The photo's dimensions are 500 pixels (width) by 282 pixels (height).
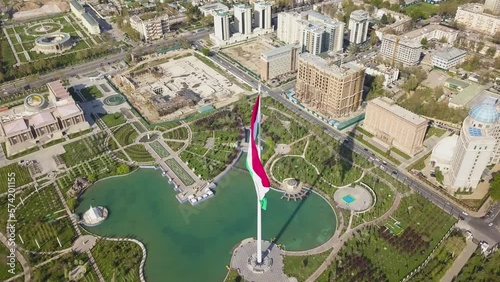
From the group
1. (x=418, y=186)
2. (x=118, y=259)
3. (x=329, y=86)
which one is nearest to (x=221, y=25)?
(x=329, y=86)

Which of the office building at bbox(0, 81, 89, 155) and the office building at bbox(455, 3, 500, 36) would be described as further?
the office building at bbox(455, 3, 500, 36)

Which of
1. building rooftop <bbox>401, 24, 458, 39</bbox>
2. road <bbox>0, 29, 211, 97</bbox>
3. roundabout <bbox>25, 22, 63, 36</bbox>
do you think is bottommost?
road <bbox>0, 29, 211, 97</bbox>

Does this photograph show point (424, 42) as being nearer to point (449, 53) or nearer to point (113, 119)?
point (449, 53)

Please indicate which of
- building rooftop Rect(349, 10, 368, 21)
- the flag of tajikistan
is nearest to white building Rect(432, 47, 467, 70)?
building rooftop Rect(349, 10, 368, 21)

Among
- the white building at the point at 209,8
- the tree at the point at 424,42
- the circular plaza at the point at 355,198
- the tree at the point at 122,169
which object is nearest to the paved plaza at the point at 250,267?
the circular plaza at the point at 355,198

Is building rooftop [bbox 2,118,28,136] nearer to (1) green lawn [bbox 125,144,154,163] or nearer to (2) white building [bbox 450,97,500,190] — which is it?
(1) green lawn [bbox 125,144,154,163]
